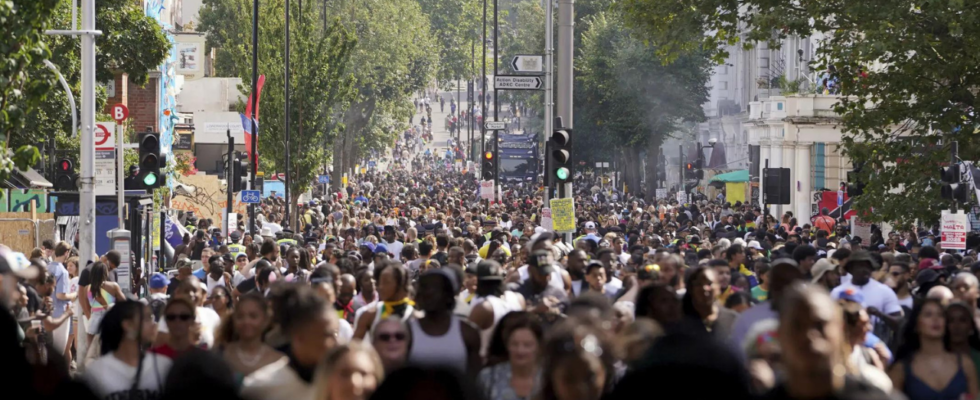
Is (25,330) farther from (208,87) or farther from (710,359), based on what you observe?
(208,87)

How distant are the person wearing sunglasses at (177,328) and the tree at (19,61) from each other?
3.46 metres

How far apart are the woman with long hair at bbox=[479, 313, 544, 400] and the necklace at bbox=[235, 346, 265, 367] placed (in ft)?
3.76

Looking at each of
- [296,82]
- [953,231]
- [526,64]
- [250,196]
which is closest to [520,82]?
[526,64]

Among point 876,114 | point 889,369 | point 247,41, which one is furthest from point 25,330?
A: point 247,41

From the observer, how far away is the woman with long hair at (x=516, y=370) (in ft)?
22.1

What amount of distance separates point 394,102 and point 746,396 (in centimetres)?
6329

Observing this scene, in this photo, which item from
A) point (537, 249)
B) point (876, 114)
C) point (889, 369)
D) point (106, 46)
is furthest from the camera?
point (106, 46)

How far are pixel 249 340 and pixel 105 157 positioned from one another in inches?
525

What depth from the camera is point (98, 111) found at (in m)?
29.2

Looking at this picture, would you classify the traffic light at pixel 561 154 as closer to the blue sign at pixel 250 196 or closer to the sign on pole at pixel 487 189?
the blue sign at pixel 250 196

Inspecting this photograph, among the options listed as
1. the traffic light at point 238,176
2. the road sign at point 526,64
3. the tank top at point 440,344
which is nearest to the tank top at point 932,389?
the tank top at point 440,344

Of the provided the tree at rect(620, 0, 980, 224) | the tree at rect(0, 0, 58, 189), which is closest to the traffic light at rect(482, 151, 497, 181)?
the tree at rect(620, 0, 980, 224)

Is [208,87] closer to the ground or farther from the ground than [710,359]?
farther from the ground

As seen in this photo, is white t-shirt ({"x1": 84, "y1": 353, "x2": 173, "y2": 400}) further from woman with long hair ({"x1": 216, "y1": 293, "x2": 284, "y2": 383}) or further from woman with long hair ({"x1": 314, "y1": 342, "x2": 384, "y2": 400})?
woman with long hair ({"x1": 314, "y1": 342, "x2": 384, "y2": 400})
